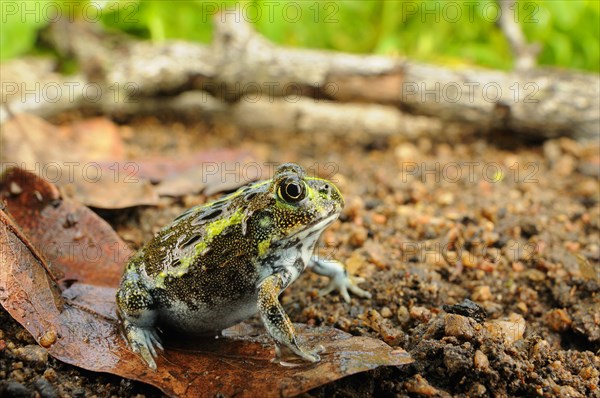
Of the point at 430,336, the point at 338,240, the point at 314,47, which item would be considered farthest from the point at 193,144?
the point at 430,336

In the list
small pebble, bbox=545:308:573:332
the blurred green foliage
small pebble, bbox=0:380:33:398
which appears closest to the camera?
small pebble, bbox=0:380:33:398

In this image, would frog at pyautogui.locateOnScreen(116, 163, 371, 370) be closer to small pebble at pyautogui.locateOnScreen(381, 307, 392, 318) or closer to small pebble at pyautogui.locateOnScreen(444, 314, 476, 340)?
small pebble at pyautogui.locateOnScreen(381, 307, 392, 318)

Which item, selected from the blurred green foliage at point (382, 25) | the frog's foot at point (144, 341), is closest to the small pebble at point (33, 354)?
the frog's foot at point (144, 341)

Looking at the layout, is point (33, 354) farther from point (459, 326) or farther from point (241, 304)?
point (459, 326)

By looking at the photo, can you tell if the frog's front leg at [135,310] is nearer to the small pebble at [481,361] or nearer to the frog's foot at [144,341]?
the frog's foot at [144,341]

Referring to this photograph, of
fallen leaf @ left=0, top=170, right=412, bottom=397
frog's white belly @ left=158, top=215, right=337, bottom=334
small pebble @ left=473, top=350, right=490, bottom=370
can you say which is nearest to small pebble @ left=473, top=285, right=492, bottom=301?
small pebble @ left=473, top=350, right=490, bottom=370

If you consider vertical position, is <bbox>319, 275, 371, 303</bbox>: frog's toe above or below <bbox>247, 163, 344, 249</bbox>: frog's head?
below

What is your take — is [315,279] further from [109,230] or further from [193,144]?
[193,144]
